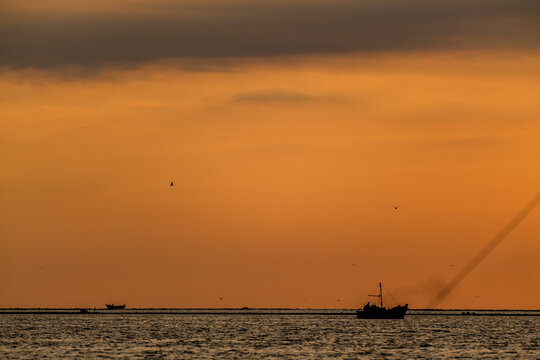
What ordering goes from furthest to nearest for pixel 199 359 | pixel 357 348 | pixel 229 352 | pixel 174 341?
pixel 174 341 < pixel 357 348 < pixel 229 352 < pixel 199 359

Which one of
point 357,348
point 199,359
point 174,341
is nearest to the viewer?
point 199,359

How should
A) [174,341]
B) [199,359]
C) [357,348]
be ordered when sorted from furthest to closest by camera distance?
[174,341] < [357,348] < [199,359]

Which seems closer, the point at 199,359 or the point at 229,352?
the point at 199,359

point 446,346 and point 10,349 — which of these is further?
point 446,346

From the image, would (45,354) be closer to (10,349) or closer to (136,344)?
Result: (10,349)

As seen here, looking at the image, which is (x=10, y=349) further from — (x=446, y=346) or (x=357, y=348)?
(x=446, y=346)

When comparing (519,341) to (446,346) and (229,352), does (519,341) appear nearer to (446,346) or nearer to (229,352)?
(446,346)

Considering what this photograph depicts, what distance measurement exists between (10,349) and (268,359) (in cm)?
4395

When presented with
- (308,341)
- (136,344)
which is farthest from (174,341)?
(308,341)

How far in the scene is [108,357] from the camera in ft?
453

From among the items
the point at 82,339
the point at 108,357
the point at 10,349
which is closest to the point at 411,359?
the point at 108,357

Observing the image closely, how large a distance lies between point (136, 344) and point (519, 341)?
74.0 meters

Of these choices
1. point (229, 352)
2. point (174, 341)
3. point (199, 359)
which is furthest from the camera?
point (174, 341)

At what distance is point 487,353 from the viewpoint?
154250mm
